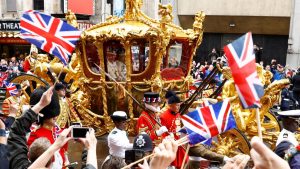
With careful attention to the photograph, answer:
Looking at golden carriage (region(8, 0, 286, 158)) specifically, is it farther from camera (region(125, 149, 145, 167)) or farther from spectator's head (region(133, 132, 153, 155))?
camera (region(125, 149, 145, 167))

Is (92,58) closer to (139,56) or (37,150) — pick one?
(139,56)

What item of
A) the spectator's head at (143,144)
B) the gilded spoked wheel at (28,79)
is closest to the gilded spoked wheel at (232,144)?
the spectator's head at (143,144)

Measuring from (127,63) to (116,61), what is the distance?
1.35 ft

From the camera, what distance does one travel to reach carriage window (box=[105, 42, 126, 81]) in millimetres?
8828

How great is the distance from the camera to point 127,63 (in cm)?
863

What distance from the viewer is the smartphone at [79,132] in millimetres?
3068

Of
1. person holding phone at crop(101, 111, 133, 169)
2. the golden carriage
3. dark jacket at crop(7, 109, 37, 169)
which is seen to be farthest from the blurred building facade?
dark jacket at crop(7, 109, 37, 169)

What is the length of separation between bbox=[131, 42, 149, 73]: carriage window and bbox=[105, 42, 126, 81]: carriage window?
25 cm

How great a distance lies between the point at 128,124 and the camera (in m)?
8.82

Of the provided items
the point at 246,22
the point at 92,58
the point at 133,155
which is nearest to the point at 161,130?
the point at 133,155

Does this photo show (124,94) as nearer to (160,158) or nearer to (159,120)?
(159,120)

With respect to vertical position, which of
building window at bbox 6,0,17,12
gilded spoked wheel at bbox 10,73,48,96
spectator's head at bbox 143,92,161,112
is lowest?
gilded spoked wheel at bbox 10,73,48,96

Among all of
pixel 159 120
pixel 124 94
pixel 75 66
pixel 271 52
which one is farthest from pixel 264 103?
pixel 271 52

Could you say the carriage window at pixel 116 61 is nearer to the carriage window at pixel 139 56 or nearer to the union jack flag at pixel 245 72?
the carriage window at pixel 139 56
